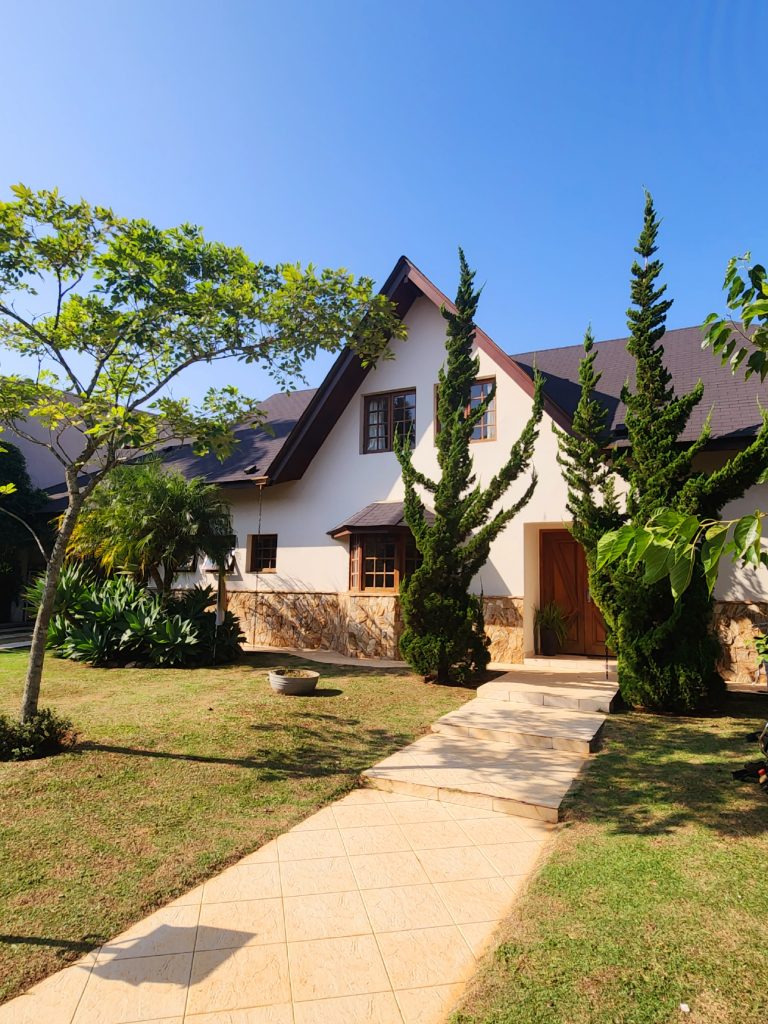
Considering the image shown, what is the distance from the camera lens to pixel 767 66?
465 cm

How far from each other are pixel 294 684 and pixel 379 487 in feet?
21.0

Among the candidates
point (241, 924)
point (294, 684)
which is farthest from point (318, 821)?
point (294, 684)

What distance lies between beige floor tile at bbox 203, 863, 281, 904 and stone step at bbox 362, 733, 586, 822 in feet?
6.54

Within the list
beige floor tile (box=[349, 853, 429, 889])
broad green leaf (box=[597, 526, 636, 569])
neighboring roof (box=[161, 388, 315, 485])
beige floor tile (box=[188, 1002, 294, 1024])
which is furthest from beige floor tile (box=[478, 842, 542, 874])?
neighboring roof (box=[161, 388, 315, 485])

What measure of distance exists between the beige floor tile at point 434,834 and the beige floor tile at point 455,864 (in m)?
0.09

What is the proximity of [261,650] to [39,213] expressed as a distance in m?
→ 10.8

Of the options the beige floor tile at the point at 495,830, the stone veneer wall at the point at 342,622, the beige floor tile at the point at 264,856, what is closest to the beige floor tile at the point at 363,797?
the beige floor tile at the point at 495,830

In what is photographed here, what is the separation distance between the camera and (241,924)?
11.1ft

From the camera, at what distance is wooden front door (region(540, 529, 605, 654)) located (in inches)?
513

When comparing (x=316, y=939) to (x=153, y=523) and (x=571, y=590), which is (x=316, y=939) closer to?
(x=153, y=523)

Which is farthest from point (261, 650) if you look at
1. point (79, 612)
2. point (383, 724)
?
point (383, 724)

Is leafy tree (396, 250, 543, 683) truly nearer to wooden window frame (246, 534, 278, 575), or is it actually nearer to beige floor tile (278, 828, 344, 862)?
beige floor tile (278, 828, 344, 862)

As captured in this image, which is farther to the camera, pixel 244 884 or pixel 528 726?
pixel 528 726

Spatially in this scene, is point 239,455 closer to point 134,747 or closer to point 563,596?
point 563,596
